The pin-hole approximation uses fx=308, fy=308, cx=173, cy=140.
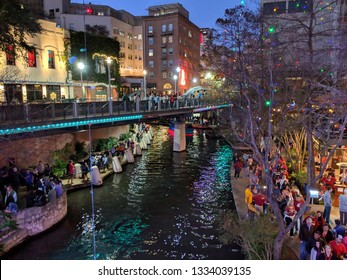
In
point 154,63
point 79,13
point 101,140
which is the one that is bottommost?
point 101,140

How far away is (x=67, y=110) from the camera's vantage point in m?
18.2

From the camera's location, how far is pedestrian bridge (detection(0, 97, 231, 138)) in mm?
14414

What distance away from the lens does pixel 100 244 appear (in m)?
13.2

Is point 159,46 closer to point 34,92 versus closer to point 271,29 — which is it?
point 34,92

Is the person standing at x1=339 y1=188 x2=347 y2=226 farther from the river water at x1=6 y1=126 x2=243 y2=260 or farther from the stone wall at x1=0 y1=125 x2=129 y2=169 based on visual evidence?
the stone wall at x1=0 y1=125 x2=129 y2=169

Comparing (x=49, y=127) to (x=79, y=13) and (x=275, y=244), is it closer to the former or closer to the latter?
(x=275, y=244)

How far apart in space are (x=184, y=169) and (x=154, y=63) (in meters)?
44.3

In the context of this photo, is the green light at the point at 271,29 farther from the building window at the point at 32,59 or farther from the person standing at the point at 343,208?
the building window at the point at 32,59

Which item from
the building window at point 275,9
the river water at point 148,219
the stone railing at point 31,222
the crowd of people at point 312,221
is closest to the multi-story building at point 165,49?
the building window at point 275,9

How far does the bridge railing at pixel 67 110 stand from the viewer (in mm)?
14648

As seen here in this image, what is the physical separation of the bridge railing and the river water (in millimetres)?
4934

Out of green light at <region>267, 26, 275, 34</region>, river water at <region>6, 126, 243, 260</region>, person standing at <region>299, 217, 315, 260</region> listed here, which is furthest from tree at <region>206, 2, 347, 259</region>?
river water at <region>6, 126, 243, 260</region>

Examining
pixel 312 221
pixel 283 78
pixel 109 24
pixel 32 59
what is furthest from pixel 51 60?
pixel 312 221
